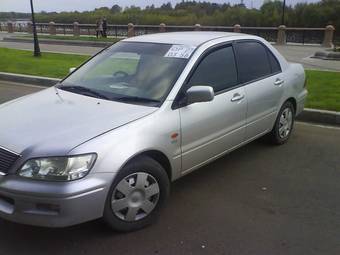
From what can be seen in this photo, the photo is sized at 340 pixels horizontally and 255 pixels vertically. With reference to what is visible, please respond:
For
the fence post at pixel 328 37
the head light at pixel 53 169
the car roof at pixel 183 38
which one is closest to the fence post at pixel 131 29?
the fence post at pixel 328 37

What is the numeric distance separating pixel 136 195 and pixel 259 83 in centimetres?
232

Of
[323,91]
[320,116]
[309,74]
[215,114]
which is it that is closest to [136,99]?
[215,114]

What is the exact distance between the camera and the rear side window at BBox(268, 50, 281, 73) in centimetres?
566

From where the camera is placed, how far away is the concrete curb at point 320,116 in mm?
7094

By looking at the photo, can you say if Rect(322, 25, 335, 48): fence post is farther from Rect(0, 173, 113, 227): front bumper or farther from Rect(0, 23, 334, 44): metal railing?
Rect(0, 173, 113, 227): front bumper

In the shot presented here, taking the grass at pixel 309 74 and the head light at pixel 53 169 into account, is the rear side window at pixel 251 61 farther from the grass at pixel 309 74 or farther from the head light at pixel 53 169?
the head light at pixel 53 169

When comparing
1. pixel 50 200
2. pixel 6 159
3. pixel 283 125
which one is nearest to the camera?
pixel 50 200

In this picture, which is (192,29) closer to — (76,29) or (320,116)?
(76,29)

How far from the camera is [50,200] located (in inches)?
124

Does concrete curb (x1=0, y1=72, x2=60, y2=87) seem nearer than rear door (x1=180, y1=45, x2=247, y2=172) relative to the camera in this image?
No

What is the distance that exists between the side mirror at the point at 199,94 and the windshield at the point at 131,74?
210mm

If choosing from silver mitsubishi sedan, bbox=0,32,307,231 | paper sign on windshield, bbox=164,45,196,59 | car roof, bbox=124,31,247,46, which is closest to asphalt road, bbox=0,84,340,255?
silver mitsubishi sedan, bbox=0,32,307,231

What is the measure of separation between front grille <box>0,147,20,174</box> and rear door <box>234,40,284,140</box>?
8.77 feet

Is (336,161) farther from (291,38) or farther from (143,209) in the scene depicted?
(291,38)
